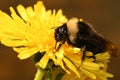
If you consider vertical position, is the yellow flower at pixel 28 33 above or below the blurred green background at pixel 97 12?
below

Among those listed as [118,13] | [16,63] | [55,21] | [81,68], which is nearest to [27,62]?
[16,63]

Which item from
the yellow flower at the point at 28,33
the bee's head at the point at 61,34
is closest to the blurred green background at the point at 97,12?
the yellow flower at the point at 28,33

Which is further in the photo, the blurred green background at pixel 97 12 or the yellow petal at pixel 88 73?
the blurred green background at pixel 97 12

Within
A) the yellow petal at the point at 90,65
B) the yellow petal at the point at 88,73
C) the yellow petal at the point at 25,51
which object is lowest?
the yellow petal at the point at 88,73

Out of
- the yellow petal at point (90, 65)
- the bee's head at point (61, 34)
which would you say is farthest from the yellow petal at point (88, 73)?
the bee's head at point (61, 34)

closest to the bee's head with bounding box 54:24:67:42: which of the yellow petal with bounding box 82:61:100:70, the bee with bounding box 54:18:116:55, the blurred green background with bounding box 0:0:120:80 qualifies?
the bee with bounding box 54:18:116:55

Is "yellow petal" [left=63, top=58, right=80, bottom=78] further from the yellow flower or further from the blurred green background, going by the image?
the blurred green background

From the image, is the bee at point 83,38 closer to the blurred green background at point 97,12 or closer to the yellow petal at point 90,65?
the yellow petal at point 90,65

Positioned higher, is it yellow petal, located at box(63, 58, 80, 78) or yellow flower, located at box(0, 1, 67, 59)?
yellow flower, located at box(0, 1, 67, 59)
